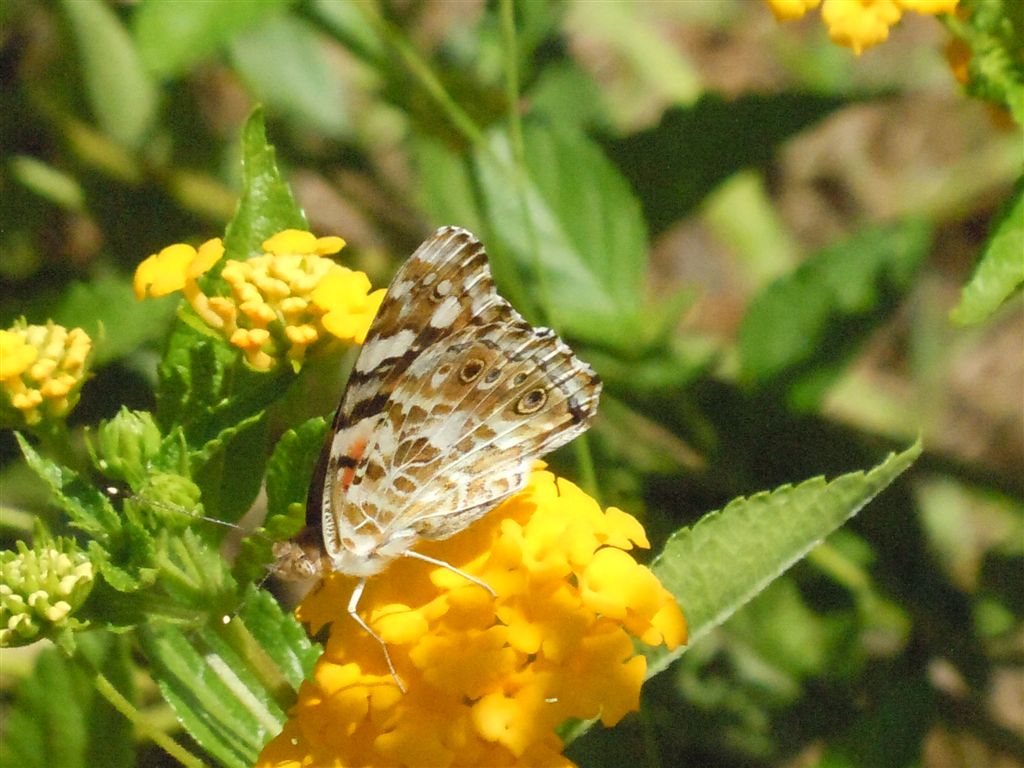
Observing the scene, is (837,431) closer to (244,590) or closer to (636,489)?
(636,489)

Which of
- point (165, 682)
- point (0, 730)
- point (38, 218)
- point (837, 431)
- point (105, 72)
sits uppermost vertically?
point (105, 72)

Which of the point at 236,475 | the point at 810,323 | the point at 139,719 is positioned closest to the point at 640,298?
the point at 810,323

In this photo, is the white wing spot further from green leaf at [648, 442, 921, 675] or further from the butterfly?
green leaf at [648, 442, 921, 675]

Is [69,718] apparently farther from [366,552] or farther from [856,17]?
[856,17]

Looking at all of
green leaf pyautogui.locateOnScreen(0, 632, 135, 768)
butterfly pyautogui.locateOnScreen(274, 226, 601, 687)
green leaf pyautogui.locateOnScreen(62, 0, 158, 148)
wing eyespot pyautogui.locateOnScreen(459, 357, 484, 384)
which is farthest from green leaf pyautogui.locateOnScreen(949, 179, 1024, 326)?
green leaf pyautogui.locateOnScreen(62, 0, 158, 148)

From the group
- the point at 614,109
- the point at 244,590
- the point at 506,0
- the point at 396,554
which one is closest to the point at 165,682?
the point at 244,590

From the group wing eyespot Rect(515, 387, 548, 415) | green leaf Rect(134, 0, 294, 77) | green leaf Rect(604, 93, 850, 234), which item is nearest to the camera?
wing eyespot Rect(515, 387, 548, 415)
